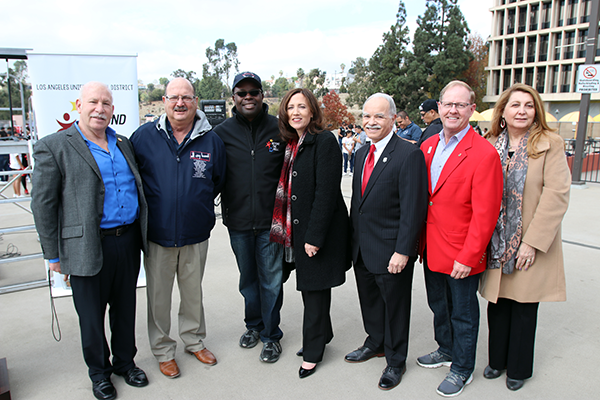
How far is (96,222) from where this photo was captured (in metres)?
2.43

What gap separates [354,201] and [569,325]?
7.73 feet

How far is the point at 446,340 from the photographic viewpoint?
2871mm

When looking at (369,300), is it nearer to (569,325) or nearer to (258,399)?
(258,399)

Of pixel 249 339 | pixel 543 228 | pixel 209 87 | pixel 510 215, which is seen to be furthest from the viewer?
pixel 209 87

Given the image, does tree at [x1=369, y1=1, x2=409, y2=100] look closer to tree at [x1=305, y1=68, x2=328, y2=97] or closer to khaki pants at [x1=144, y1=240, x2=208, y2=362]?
tree at [x1=305, y1=68, x2=328, y2=97]

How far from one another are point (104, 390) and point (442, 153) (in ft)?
8.84

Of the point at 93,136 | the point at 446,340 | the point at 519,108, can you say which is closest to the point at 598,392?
the point at 446,340

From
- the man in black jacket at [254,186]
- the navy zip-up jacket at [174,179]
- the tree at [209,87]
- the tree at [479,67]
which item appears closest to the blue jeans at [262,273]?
the man in black jacket at [254,186]

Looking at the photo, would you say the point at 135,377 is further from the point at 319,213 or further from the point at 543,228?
the point at 543,228

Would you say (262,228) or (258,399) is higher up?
(262,228)

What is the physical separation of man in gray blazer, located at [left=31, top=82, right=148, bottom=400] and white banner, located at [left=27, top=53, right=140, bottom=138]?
5.27 ft

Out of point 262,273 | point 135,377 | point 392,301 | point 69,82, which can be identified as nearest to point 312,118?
point 262,273

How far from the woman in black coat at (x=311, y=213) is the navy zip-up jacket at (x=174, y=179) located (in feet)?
1.75

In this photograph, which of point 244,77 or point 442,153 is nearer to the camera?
point 442,153
